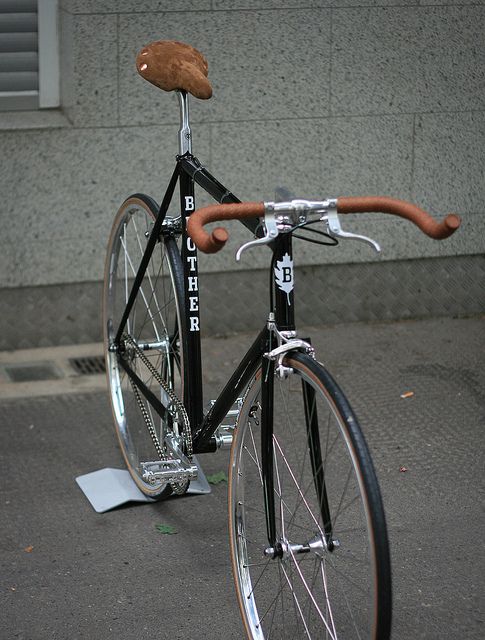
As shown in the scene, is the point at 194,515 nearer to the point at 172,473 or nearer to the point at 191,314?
the point at 172,473

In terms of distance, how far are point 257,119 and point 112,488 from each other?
2254 millimetres

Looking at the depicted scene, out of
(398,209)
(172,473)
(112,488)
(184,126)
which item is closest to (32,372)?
(112,488)

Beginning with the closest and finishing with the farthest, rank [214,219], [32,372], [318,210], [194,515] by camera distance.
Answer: [214,219], [318,210], [194,515], [32,372]

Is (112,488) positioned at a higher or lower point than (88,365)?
lower

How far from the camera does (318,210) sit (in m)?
2.67

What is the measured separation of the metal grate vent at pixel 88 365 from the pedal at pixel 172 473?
5.85ft

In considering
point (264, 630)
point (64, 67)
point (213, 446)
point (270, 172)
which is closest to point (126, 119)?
point (64, 67)

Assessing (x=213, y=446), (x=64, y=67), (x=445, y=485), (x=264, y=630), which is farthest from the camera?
(x=64, y=67)

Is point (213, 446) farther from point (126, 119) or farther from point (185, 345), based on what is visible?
point (126, 119)

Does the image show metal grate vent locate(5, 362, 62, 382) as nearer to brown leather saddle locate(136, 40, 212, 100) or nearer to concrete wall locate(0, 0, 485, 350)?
concrete wall locate(0, 0, 485, 350)

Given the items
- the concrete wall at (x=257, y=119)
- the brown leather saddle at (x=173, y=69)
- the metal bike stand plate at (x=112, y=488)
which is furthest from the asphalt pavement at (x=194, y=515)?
the brown leather saddle at (x=173, y=69)

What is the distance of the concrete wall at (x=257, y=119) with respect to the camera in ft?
17.7

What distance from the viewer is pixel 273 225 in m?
2.62

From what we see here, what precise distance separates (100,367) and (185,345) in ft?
6.44
